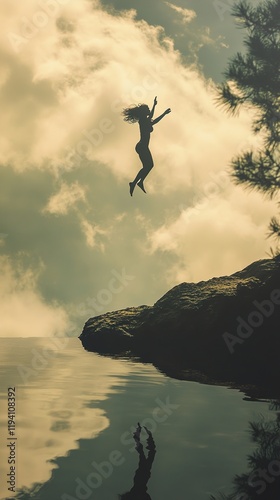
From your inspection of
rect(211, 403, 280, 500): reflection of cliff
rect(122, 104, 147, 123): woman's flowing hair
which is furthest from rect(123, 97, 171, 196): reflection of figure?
rect(211, 403, 280, 500): reflection of cliff

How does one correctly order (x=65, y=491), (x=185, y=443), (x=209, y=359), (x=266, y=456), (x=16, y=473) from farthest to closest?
(x=209, y=359) → (x=185, y=443) → (x=266, y=456) → (x=16, y=473) → (x=65, y=491)

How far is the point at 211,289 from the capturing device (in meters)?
12.0

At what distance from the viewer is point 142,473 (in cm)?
336

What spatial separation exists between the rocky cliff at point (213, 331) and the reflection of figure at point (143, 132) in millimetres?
3050

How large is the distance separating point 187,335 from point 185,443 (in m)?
6.66

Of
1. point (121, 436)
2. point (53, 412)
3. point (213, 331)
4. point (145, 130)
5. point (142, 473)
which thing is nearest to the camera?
point (142, 473)

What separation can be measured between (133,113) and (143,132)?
1.50 ft

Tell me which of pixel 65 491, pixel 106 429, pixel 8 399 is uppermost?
pixel 8 399

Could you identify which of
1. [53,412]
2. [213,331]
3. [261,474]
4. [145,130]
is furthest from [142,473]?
[145,130]

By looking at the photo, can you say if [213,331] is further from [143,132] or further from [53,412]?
[53,412]

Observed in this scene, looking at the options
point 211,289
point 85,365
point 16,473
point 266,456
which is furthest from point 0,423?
point 211,289

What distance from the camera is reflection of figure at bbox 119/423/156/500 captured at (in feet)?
9.72

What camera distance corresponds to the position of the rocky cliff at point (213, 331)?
902 centimetres

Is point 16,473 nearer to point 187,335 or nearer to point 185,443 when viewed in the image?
point 185,443
